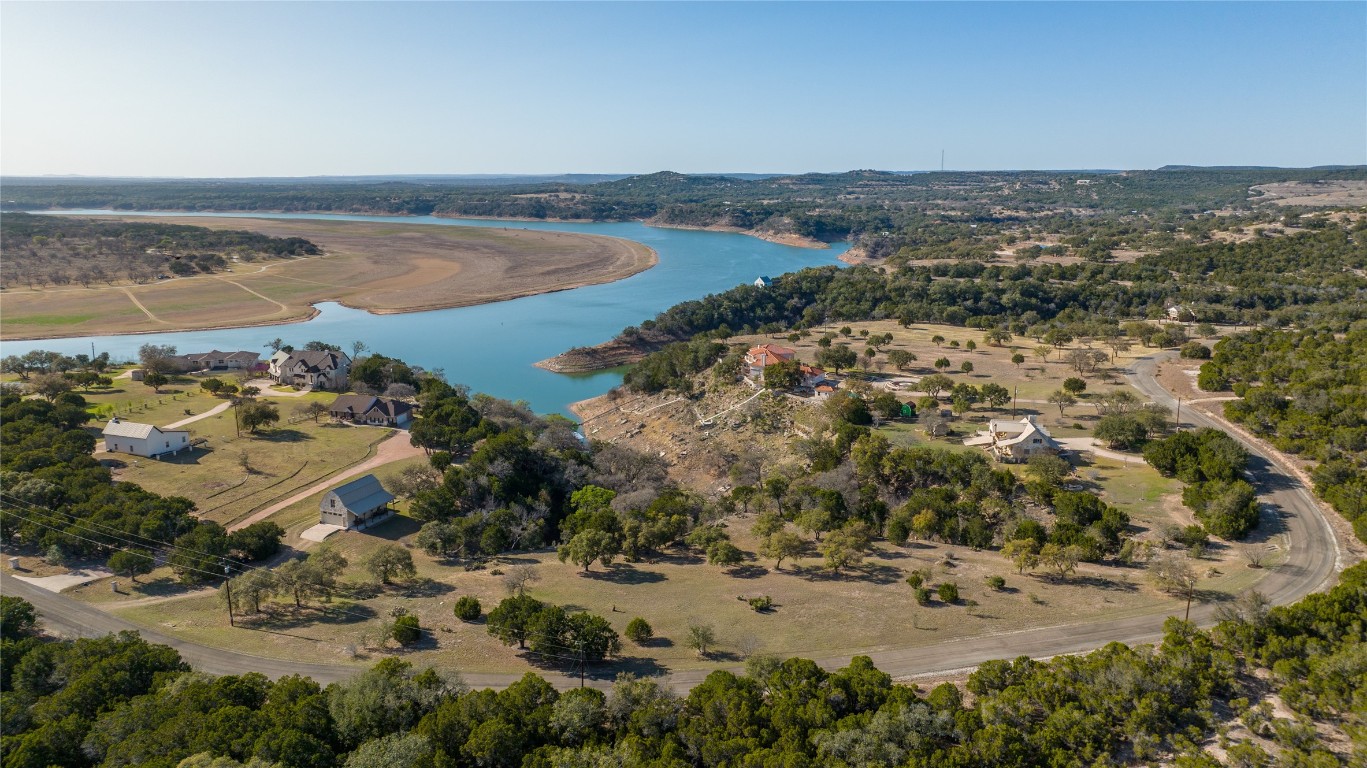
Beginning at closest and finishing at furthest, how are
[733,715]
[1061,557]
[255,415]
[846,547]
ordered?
[733,715]
[1061,557]
[846,547]
[255,415]

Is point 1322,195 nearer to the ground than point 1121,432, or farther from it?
farther from it

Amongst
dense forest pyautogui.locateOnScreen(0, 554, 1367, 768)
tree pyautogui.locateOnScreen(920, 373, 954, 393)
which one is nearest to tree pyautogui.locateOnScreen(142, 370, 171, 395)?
dense forest pyautogui.locateOnScreen(0, 554, 1367, 768)

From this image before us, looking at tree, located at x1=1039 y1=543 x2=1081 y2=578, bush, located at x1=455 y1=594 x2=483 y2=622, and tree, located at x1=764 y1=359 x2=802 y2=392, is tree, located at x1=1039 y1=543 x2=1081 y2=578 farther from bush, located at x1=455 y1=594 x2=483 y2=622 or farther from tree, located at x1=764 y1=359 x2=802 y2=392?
tree, located at x1=764 y1=359 x2=802 y2=392

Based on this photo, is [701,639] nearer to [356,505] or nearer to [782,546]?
[782,546]

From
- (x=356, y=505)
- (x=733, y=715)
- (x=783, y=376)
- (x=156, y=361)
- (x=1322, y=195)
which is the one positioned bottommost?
(x=356, y=505)

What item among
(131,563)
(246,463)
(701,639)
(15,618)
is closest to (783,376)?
(701,639)

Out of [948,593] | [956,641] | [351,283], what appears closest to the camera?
[956,641]

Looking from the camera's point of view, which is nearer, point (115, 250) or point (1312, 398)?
point (1312, 398)
